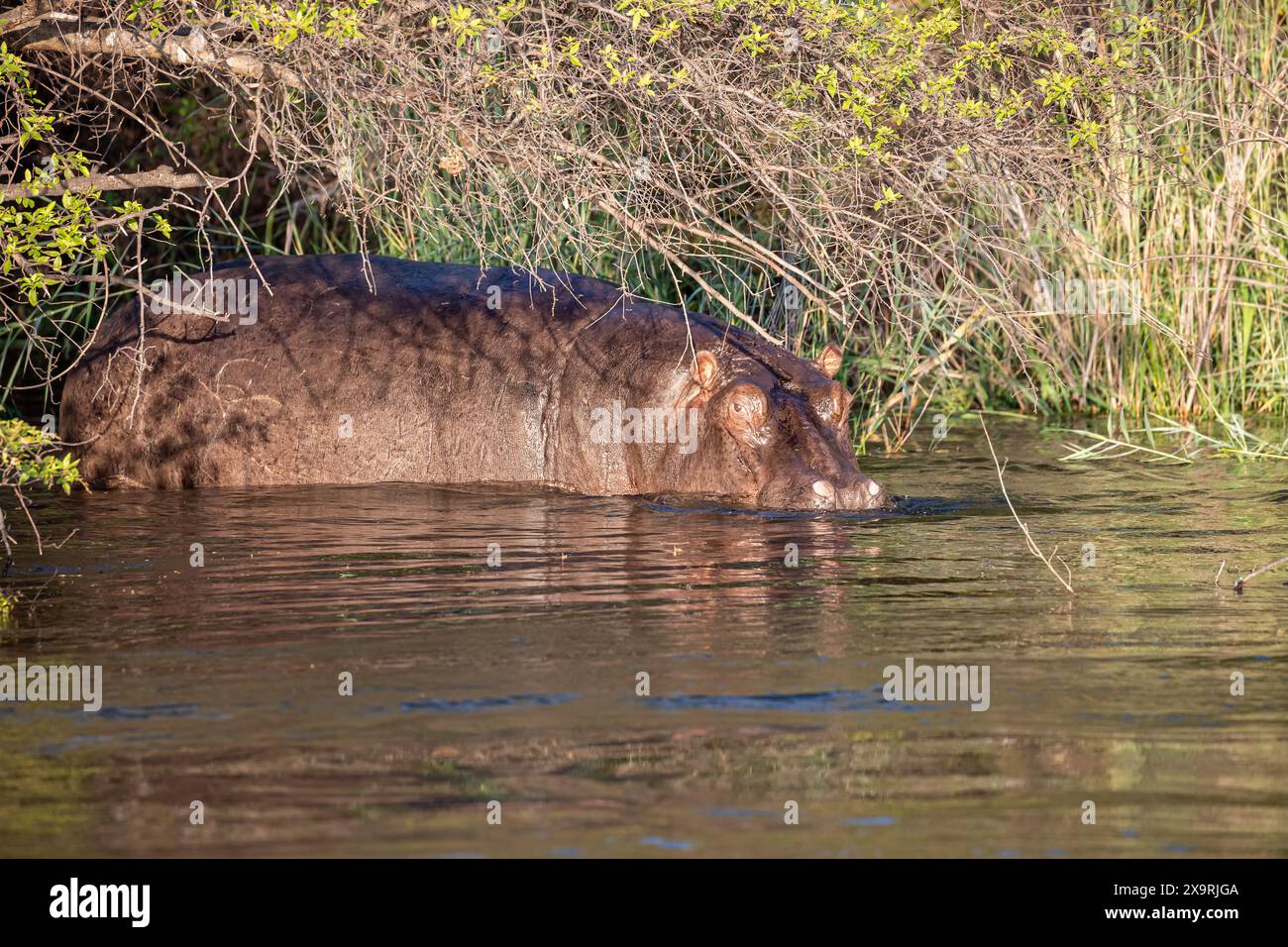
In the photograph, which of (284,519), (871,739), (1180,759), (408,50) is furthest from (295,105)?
(1180,759)

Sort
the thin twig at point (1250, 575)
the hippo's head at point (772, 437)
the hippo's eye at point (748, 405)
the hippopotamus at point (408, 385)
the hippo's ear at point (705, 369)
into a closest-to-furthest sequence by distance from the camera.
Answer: the thin twig at point (1250, 575) → the hippo's head at point (772, 437) → the hippo's eye at point (748, 405) → the hippo's ear at point (705, 369) → the hippopotamus at point (408, 385)

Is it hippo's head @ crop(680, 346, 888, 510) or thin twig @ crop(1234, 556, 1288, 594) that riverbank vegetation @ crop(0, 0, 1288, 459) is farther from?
thin twig @ crop(1234, 556, 1288, 594)

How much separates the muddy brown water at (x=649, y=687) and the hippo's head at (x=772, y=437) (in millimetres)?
239

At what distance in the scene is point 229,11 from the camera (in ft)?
26.1

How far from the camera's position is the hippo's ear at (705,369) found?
8.36m

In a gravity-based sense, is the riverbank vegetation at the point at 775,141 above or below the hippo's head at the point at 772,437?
above

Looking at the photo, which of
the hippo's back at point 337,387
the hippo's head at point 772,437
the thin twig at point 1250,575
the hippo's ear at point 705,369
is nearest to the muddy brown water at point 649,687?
the thin twig at point 1250,575

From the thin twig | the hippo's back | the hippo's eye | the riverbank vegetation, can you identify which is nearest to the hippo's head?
the hippo's eye

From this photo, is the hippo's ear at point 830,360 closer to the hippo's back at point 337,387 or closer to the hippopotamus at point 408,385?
the hippopotamus at point 408,385

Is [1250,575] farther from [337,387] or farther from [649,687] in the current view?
[337,387]

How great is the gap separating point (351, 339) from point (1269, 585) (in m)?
4.67

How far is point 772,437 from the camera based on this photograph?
325 inches

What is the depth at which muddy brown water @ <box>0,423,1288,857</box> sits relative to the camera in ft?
13.1

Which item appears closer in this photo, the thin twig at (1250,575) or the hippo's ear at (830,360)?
the thin twig at (1250,575)
